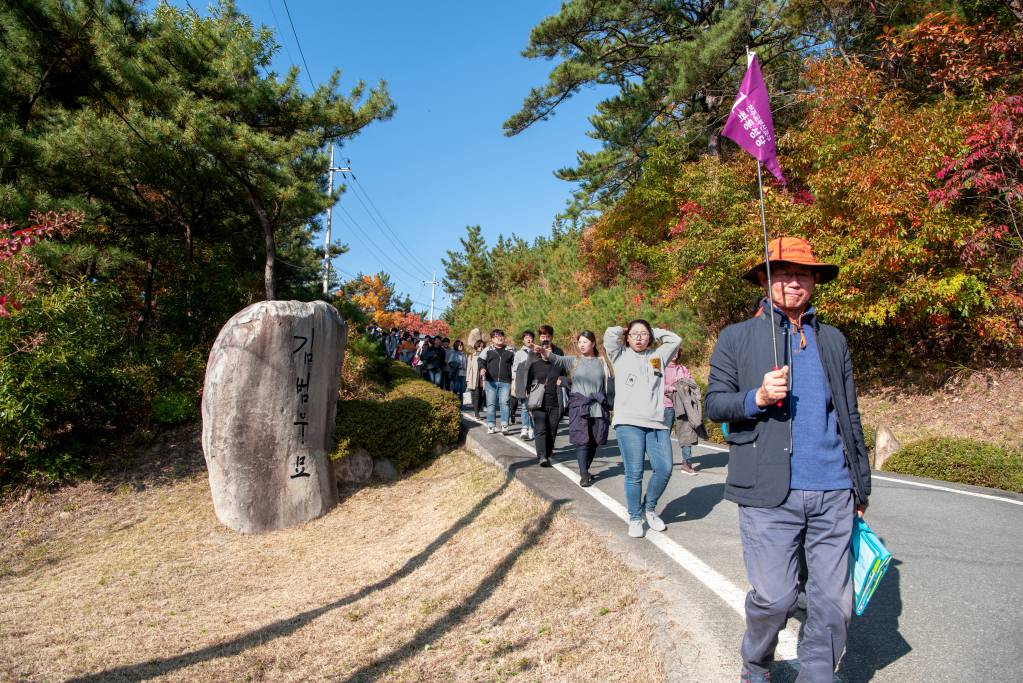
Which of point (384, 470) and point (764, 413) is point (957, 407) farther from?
point (764, 413)

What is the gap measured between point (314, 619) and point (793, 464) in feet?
12.9

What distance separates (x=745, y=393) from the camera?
107 inches

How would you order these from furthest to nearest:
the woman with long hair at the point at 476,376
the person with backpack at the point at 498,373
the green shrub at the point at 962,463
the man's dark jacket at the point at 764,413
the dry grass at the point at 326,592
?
the woman with long hair at the point at 476,376, the person with backpack at the point at 498,373, the green shrub at the point at 962,463, the dry grass at the point at 326,592, the man's dark jacket at the point at 764,413

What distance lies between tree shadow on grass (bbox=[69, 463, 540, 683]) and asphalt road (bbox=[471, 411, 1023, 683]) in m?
0.82

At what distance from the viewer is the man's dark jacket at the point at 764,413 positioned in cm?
264

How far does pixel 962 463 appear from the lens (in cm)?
811

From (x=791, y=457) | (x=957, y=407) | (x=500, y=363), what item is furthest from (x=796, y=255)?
(x=957, y=407)

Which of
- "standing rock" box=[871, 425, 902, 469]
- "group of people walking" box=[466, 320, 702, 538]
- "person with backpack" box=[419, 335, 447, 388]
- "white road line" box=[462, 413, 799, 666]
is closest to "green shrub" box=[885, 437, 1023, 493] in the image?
"standing rock" box=[871, 425, 902, 469]

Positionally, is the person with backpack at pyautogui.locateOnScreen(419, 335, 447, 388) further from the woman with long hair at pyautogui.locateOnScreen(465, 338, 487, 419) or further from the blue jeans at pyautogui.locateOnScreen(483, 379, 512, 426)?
the blue jeans at pyautogui.locateOnScreen(483, 379, 512, 426)

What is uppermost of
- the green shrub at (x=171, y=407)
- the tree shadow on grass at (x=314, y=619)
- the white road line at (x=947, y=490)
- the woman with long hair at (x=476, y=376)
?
the woman with long hair at (x=476, y=376)

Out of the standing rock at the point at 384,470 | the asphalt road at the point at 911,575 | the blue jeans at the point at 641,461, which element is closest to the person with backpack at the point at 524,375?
the asphalt road at the point at 911,575

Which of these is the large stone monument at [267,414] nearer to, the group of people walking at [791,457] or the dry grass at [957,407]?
the group of people walking at [791,457]

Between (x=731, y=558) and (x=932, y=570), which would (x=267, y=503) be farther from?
(x=932, y=570)

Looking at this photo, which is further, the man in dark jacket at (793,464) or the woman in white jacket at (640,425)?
the woman in white jacket at (640,425)
